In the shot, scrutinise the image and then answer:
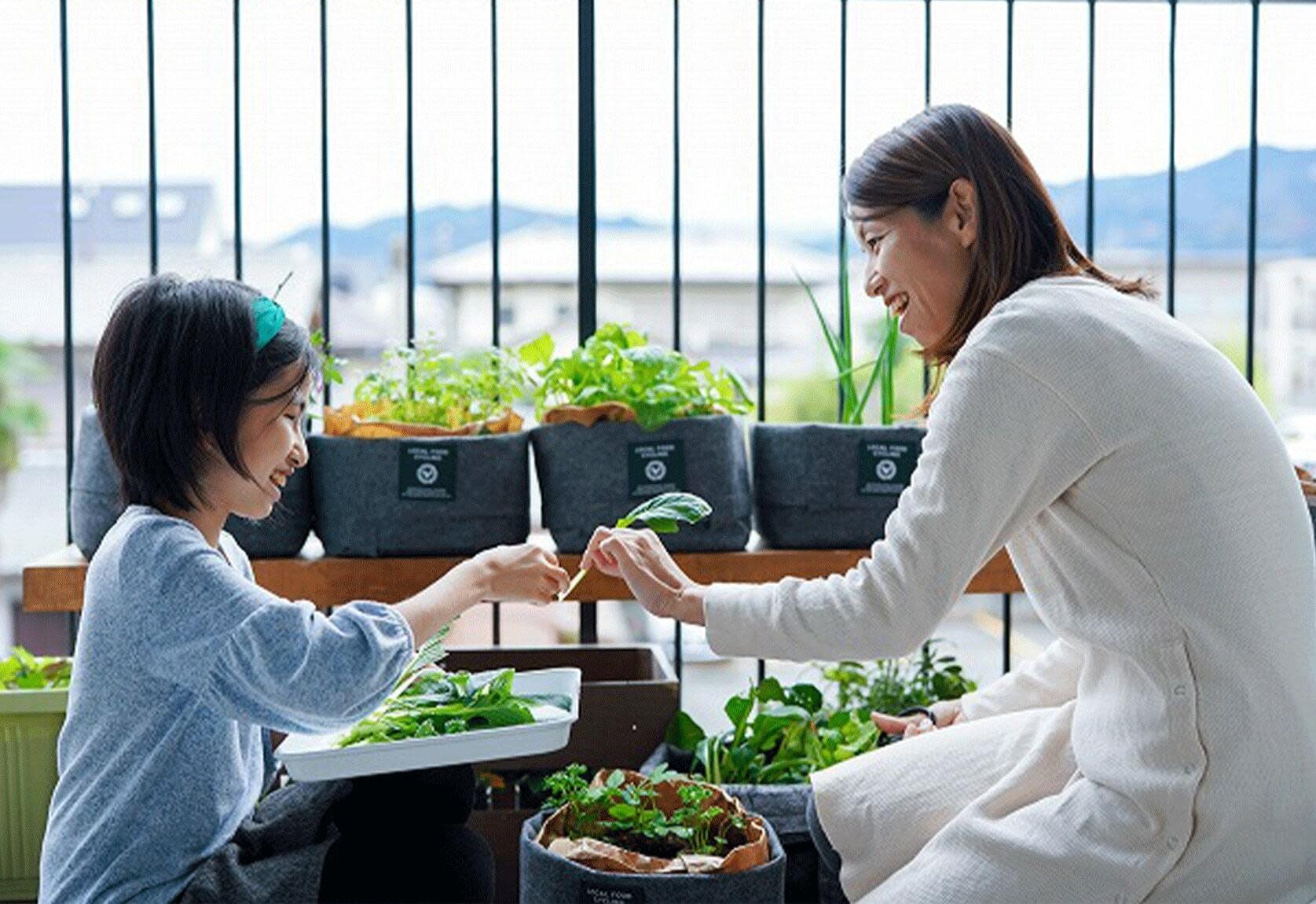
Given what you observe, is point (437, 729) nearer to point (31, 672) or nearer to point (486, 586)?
point (486, 586)

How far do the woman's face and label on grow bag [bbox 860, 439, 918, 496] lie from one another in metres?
0.52

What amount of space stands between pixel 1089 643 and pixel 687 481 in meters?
0.78

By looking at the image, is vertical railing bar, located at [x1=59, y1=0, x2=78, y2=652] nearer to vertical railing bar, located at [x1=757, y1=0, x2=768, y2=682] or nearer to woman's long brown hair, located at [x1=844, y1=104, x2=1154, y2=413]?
vertical railing bar, located at [x1=757, y1=0, x2=768, y2=682]

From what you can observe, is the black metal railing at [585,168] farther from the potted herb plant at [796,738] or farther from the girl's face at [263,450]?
the girl's face at [263,450]

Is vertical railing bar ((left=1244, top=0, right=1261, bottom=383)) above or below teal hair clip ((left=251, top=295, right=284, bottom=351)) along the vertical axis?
above

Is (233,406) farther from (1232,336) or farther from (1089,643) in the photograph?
(1232,336)

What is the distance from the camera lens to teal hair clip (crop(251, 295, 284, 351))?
6.03ft

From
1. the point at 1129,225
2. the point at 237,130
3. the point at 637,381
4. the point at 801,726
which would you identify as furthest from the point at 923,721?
the point at 1129,225

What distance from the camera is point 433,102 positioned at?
2918 millimetres

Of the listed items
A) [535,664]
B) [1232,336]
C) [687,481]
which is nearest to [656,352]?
[687,481]

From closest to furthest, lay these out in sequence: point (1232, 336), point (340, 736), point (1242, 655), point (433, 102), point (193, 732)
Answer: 1. point (1242, 655)
2. point (193, 732)
3. point (340, 736)
4. point (433, 102)
5. point (1232, 336)

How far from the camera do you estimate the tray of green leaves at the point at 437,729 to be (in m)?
1.86

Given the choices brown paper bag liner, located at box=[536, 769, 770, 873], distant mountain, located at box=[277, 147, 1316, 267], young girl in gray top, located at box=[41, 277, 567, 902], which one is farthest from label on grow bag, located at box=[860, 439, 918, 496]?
distant mountain, located at box=[277, 147, 1316, 267]

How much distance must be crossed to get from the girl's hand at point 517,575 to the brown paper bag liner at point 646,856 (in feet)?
0.87
